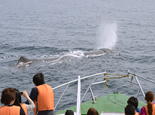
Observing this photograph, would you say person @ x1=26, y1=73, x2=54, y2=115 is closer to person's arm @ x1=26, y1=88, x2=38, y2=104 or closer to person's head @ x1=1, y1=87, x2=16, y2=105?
person's arm @ x1=26, y1=88, x2=38, y2=104

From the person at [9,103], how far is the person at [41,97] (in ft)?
3.24

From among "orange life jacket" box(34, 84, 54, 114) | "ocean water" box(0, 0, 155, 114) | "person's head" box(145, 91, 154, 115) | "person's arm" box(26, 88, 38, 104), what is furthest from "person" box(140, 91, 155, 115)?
"ocean water" box(0, 0, 155, 114)

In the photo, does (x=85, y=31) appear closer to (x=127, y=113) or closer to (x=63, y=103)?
(x=63, y=103)

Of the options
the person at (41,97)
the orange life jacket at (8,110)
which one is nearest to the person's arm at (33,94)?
the person at (41,97)

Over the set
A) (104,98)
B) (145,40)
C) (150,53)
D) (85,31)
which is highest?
(85,31)

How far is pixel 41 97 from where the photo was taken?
6.51 meters

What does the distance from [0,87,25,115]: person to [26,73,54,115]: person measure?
986mm

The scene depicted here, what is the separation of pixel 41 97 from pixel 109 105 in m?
4.86

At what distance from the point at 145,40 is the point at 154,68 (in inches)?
527

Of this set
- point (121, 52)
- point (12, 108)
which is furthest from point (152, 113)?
point (121, 52)

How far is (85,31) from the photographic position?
44.2 m

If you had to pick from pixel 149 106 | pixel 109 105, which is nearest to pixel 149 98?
pixel 149 106

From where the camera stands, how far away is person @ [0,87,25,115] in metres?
5.19

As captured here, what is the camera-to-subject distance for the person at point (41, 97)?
6.48 metres
